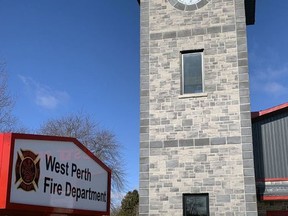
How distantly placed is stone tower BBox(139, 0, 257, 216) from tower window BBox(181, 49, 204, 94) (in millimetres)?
38

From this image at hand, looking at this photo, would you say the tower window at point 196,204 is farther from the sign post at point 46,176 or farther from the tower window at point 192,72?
the sign post at point 46,176

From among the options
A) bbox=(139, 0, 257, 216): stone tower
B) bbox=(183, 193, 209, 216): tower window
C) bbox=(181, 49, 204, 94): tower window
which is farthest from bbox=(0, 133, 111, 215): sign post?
bbox=(181, 49, 204, 94): tower window

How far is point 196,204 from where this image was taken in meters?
14.7

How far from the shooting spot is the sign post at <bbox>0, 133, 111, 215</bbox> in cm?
540

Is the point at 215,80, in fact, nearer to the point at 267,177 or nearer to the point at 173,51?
the point at 173,51

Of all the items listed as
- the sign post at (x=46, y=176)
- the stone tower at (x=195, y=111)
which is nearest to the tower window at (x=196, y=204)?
the stone tower at (x=195, y=111)

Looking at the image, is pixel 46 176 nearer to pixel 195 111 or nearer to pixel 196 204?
pixel 196 204

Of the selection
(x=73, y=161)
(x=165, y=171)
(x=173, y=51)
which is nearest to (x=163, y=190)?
(x=165, y=171)

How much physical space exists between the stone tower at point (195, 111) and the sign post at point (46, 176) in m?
7.58

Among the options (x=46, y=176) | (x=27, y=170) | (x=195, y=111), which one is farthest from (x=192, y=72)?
(x=27, y=170)

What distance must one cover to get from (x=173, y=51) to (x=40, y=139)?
11.1m

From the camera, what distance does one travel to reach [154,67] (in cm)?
1644

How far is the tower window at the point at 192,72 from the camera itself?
1591 cm

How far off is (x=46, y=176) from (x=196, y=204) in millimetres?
9569
